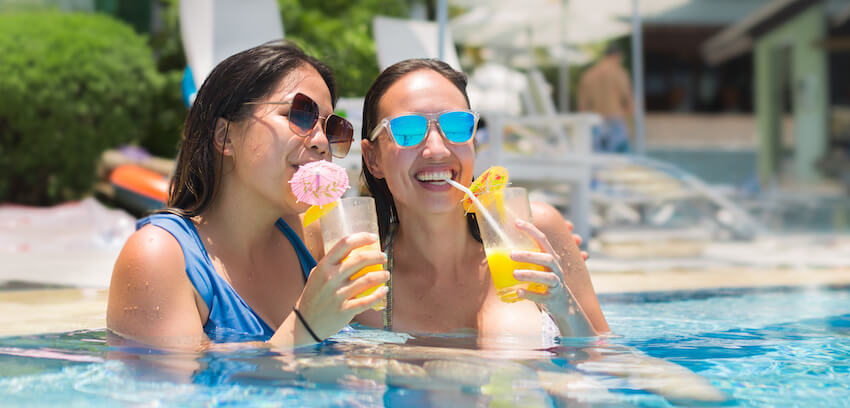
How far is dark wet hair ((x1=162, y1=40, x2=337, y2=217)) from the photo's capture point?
8.41 feet

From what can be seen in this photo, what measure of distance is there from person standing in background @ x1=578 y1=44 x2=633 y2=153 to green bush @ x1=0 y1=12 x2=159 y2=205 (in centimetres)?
560

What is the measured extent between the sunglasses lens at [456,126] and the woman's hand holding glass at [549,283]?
0.53m

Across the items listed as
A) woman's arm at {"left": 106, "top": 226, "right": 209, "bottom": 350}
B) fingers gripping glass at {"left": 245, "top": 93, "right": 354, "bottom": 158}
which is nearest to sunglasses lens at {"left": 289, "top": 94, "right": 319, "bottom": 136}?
fingers gripping glass at {"left": 245, "top": 93, "right": 354, "bottom": 158}

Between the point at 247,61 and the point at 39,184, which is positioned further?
the point at 39,184

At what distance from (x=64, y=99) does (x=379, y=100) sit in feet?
21.5

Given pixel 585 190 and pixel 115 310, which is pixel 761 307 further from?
pixel 585 190

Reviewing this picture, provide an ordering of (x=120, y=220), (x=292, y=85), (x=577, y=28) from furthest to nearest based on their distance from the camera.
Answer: (x=577, y=28), (x=120, y=220), (x=292, y=85)

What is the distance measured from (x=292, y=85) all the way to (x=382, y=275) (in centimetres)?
77

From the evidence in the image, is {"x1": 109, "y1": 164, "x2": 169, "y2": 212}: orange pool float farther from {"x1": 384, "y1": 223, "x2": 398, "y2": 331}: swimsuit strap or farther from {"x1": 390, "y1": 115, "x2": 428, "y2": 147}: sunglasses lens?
{"x1": 390, "y1": 115, "x2": 428, "y2": 147}: sunglasses lens

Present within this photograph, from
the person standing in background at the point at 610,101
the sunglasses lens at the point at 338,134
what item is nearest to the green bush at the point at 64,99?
the person standing in background at the point at 610,101

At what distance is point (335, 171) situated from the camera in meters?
2.21

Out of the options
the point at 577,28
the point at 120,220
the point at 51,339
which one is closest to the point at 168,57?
the point at 120,220

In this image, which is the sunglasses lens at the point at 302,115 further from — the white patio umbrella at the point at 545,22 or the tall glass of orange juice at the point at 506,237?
the white patio umbrella at the point at 545,22

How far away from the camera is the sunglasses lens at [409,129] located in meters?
2.63
